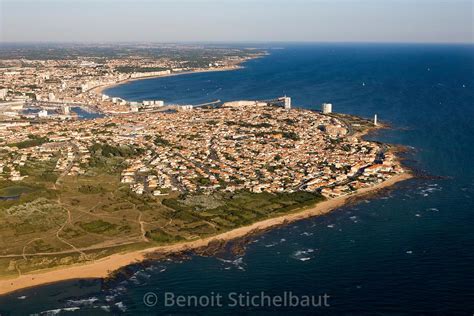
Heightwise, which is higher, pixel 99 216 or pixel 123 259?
pixel 99 216

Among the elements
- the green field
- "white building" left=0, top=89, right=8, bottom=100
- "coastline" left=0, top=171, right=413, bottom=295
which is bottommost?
"coastline" left=0, top=171, right=413, bottom=295

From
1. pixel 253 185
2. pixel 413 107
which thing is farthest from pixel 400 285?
pixel 413 107

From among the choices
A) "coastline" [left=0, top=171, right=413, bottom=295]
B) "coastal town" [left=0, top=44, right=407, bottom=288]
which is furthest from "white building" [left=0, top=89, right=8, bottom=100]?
"coastline" [left=0, top=171, right=413, bottom=295]

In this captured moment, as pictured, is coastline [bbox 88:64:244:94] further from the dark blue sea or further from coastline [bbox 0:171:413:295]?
coastline [bbox 0:171:413:295]

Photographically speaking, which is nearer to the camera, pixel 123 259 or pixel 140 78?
pixel 123 259

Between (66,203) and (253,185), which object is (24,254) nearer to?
(66,203)

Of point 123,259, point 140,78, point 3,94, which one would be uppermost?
point 140,78

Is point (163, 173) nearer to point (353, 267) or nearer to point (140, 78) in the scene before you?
point (353, 267)

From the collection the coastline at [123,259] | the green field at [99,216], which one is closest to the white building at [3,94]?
the green field at [99,216]

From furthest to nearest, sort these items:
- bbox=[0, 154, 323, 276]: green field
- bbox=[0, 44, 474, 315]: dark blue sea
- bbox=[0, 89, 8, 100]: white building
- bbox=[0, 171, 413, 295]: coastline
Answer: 1. bbox=[0, 89, 8, 100]: white building
2. bbox=[0, 154, 323, 276]: green field
3. bbox=[0, 171, 413, 295]: coastline
4. bbox=[0, 44, 474, 315]: dark blue sea

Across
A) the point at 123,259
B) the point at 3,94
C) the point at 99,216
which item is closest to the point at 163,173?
the point at 99,216
